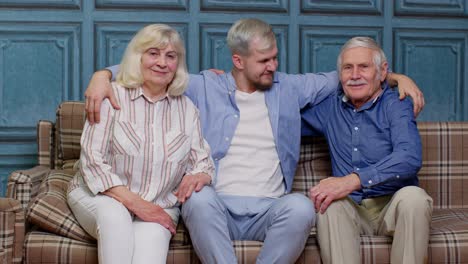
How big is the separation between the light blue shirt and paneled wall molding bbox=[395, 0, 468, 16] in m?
1.00

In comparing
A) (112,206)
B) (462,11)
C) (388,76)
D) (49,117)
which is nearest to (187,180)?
(112,206)

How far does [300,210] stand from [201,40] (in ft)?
4.49

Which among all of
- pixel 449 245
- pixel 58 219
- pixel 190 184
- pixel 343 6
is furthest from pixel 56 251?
pixel 343 6

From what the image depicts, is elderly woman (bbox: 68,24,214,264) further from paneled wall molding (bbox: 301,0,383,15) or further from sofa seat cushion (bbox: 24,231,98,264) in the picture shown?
paneled wall molding (bbox: 301,0,383,15)

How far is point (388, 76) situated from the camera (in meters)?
3.22

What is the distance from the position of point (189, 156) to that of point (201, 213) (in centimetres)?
29

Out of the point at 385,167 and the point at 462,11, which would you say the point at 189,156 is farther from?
the point at 462,11

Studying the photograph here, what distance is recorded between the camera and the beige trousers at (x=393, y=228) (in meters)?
2.72

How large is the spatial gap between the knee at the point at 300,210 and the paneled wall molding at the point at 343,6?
55.4 inches

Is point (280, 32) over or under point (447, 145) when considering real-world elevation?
over

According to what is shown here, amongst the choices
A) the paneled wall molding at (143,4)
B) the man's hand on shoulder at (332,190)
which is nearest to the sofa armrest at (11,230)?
the man's hand on shoulder at (332,190)

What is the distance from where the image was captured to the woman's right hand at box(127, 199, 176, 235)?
2.72 metres

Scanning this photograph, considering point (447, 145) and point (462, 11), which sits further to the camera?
point (462, 11)

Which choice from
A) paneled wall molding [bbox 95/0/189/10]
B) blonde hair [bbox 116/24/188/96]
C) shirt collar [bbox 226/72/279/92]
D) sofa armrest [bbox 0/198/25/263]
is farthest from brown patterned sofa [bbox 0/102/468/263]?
paneled wall molding [bbox 95/0/189/10]
